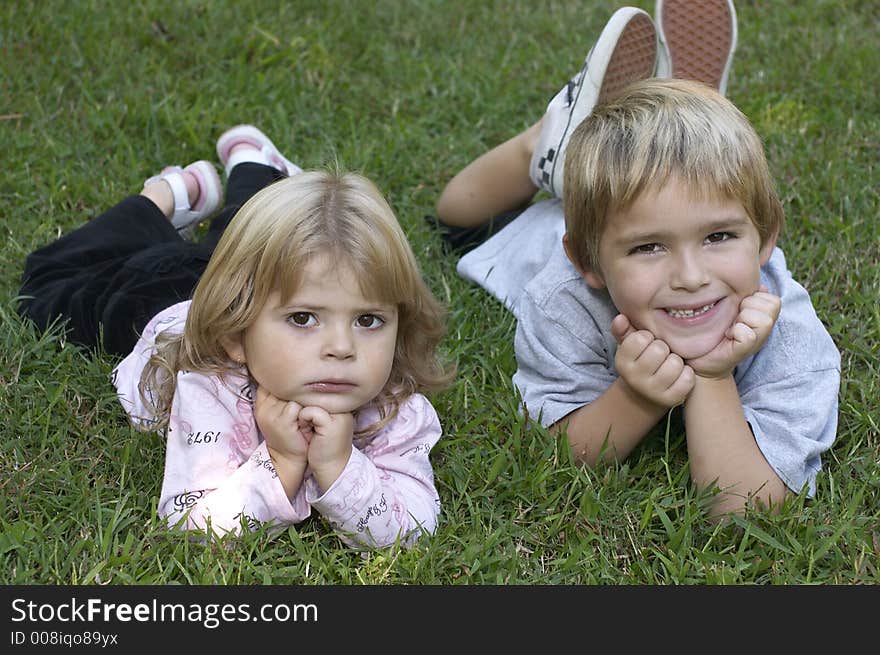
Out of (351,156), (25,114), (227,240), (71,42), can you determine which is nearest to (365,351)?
(227,240)

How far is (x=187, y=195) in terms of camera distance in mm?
3717

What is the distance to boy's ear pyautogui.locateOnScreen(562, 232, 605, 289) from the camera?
9.40ft

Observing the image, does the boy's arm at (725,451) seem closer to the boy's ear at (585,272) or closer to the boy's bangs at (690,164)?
the boy's ear at (585,272)

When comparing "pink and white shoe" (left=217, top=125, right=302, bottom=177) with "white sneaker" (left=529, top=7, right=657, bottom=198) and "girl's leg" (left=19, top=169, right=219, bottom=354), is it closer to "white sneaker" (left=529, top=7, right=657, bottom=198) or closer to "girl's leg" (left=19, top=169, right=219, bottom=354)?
"girl's leg" (left=19, top=169, right=219, bottom=354)

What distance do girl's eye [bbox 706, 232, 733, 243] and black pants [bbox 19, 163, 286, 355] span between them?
141 cm

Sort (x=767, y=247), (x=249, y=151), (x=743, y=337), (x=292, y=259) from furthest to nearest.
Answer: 1. (x=249, y=151)
2. (x=767, y=247)
3. (x=743, y=337)
4. (x=292, y=259)

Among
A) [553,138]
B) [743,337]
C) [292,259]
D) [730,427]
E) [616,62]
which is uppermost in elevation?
[616,62]

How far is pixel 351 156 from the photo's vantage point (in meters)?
4.18

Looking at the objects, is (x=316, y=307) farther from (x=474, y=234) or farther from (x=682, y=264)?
(x=474, y=234)

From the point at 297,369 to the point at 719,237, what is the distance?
1015 millimetres

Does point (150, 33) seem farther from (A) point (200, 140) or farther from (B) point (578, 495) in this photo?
(B) point (578, 495)

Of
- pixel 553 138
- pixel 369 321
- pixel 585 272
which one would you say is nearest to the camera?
pixel 369 321

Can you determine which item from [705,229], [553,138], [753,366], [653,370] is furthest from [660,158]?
[553,138]

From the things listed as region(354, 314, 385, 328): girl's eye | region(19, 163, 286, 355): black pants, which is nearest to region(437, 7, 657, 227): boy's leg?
region(19, 163, 286, 355): black pants
